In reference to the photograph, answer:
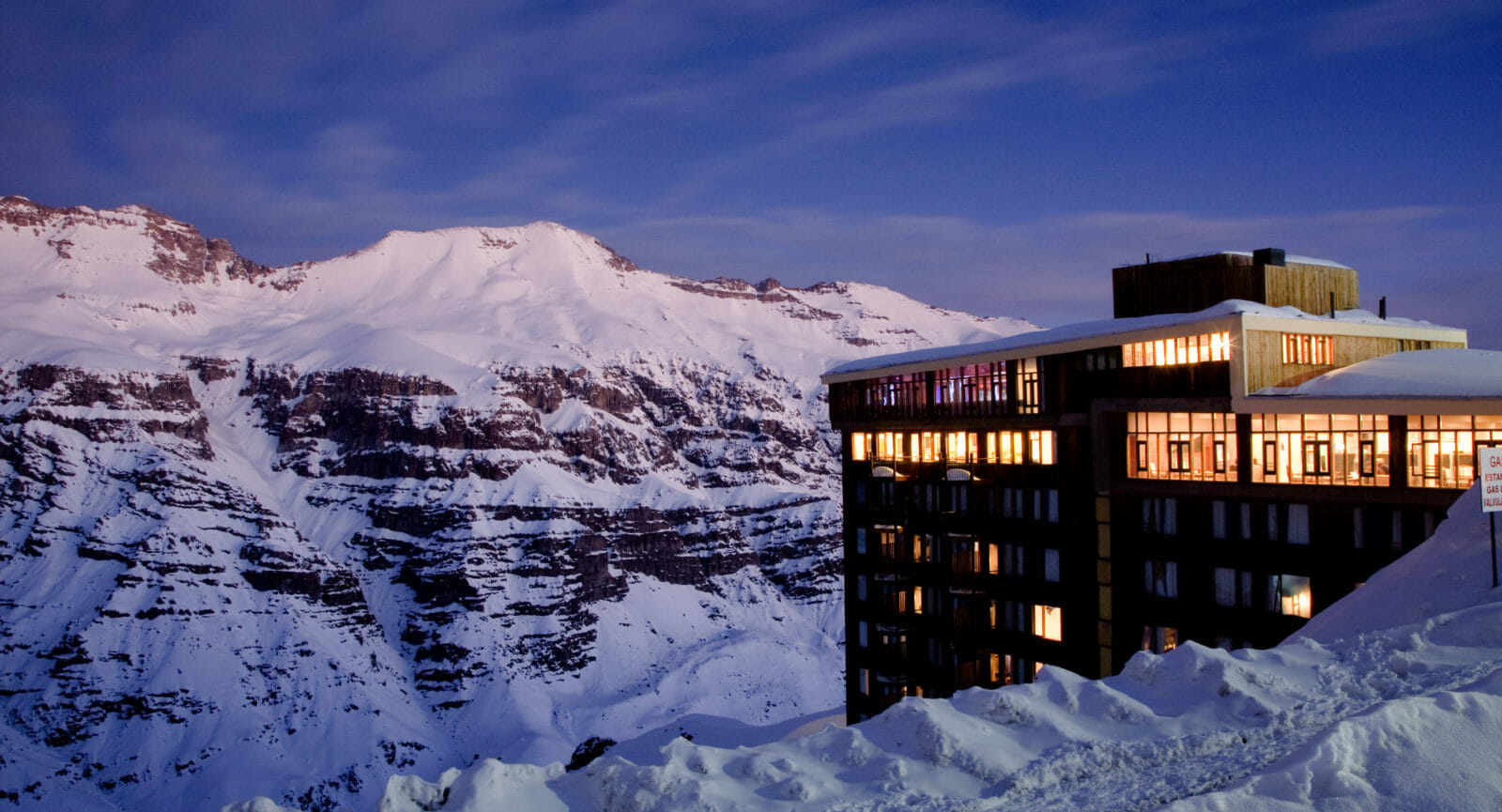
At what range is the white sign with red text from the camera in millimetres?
22609

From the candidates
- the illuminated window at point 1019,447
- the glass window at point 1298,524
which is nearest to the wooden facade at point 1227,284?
the illuminated window at point 1019,447

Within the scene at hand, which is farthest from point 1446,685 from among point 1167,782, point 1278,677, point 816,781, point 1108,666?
point 1108,666

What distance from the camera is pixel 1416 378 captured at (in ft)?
136

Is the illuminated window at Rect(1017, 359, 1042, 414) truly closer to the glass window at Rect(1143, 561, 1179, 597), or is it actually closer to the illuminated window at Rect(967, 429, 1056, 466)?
the illuminated window at Rect(967, 429, 1056, 466)

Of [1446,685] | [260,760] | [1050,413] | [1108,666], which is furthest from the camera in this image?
[260,760]

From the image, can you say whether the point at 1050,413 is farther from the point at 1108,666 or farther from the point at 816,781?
the point at 816,781

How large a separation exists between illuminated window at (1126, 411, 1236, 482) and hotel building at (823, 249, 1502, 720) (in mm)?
91

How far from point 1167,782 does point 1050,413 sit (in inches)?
1610

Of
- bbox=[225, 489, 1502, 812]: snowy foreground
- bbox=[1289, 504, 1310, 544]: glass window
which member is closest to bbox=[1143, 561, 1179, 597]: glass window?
bbox=[1289, 504, 1310, 544]: glass window

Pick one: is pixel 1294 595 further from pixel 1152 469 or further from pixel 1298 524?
pixel 1152 469

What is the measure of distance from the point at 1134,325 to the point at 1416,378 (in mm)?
11752

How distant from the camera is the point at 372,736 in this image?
191 meters

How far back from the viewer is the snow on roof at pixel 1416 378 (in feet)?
127

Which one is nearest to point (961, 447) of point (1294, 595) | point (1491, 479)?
point (1294, 595)
